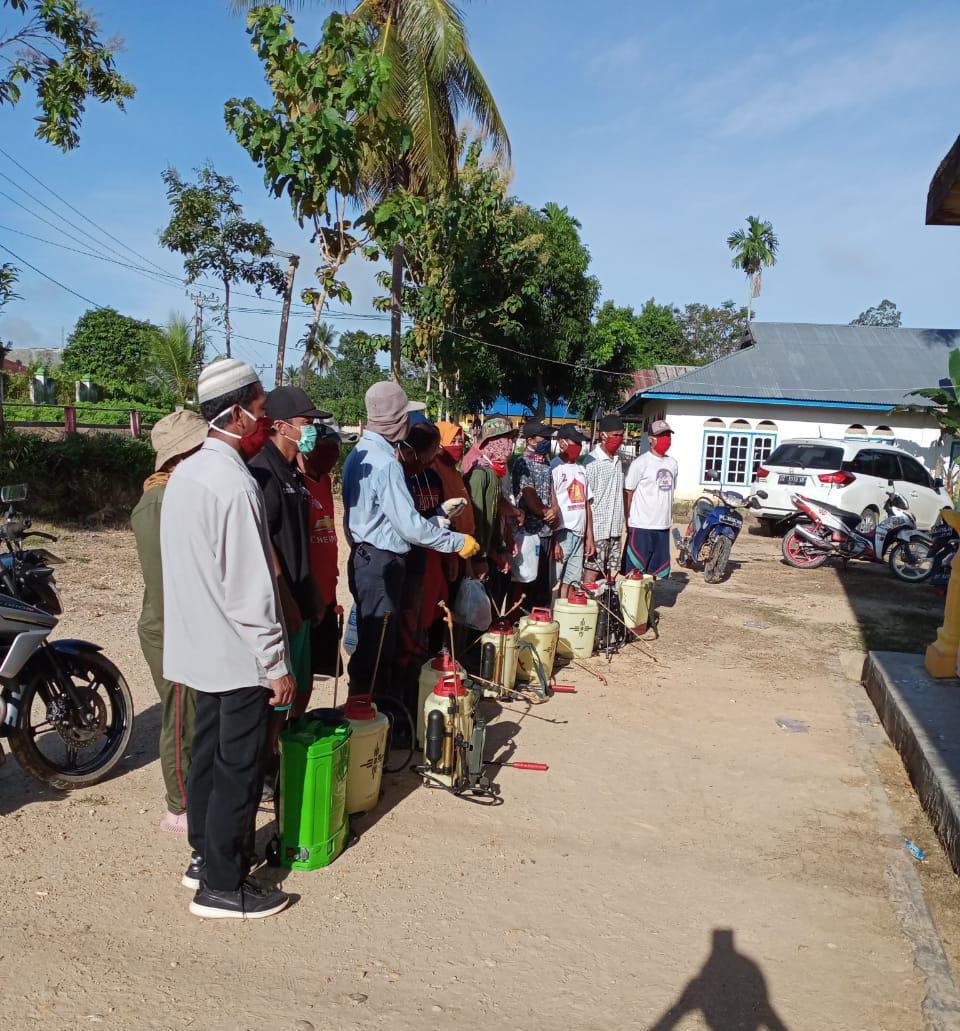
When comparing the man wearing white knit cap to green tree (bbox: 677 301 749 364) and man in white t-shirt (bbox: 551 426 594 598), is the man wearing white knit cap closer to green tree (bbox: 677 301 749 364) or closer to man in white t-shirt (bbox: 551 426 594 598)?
man in white t-shirt (bbox: 551 426 594 598)

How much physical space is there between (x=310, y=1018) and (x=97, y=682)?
234 cm

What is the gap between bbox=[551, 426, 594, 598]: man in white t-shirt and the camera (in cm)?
757

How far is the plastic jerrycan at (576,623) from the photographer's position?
7344 millimetres

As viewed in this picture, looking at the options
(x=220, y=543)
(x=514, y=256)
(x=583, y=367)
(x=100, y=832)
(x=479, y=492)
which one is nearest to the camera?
(x=220, y=543)

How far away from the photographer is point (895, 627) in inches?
380

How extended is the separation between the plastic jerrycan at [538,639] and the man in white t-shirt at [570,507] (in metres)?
1.04

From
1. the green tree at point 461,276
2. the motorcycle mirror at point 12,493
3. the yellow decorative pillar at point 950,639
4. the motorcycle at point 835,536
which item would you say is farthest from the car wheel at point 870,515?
the motorcycle mirror at point 12,493

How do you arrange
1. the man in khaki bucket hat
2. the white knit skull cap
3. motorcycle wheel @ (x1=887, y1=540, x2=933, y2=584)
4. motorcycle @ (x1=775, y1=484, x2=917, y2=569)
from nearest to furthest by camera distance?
the white knit skull cap, the man in khaki bucket hat, motorcycle wheel @ (x1=887, y1=540, x2=933, y2=584), motorcycle @ (x1=775, y1=484, x2=917, y2=569)

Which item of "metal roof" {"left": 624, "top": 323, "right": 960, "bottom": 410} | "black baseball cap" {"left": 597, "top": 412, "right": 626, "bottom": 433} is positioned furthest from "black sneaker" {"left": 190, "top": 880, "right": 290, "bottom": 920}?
"metal roof" {"left": 624, "top": 323, "right": 960, "bottom": 410}

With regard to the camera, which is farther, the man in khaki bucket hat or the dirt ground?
the man in khaki bucket hat

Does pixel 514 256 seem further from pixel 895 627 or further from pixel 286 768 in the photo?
pixel 286 768

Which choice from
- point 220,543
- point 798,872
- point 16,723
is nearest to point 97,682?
point 16,723

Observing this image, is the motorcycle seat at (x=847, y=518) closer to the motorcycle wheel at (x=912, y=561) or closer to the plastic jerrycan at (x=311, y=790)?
the motorcycle wheel at (x=912, y=561)

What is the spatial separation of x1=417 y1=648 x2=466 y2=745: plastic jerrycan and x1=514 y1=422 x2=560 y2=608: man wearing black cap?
89.5 inches
